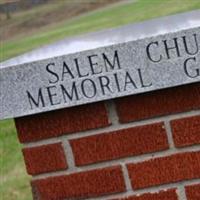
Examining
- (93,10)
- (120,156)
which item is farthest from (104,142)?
(93,10)

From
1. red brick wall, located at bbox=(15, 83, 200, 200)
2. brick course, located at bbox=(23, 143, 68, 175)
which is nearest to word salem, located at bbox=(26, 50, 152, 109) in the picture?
red brick wall, located at bbox=(15, 83, 200, 200)

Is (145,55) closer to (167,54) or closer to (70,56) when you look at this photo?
(167,54)

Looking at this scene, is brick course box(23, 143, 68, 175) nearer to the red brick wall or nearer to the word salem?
the red brick wall

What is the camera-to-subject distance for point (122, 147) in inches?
92.5

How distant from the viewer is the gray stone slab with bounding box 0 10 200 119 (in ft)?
7.22

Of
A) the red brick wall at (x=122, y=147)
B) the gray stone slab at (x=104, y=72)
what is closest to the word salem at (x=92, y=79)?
the gray stone slab at (x=104, y=72)

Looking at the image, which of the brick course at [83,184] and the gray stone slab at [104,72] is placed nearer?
the gray stone slab at [104,72]

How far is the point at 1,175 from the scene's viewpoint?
727 centimetres

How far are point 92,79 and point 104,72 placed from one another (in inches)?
1.7

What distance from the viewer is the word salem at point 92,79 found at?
87.3 inches

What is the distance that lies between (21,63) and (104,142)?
1.20 ft

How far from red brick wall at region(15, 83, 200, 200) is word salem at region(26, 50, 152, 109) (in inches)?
4.0

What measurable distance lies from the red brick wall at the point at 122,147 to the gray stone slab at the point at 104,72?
96mm

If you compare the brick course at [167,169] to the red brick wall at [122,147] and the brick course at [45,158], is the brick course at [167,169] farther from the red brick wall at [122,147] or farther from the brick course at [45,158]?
the brick course at [45,158]
